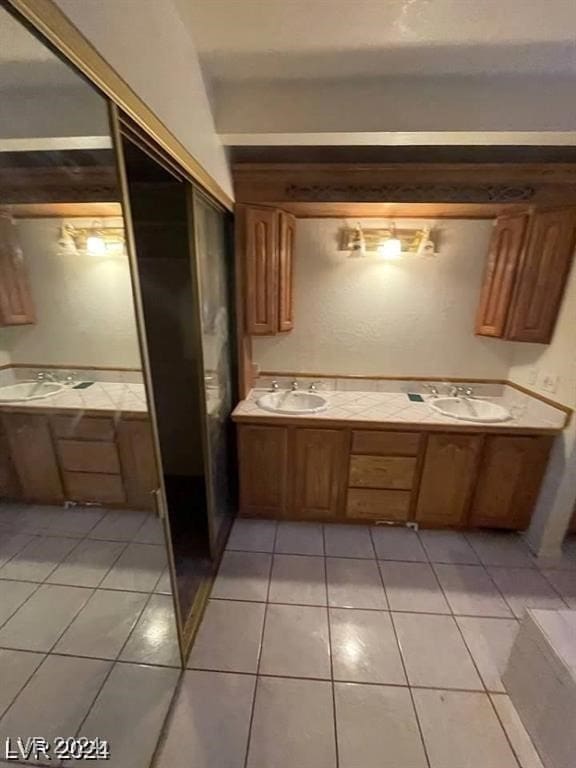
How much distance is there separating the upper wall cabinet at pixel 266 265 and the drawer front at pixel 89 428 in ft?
3.56

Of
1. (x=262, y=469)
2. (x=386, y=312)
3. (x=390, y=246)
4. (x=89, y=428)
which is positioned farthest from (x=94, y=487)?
(x=390, y=246)

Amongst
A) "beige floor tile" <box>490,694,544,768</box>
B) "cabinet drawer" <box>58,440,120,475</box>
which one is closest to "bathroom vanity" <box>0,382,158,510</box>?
"cabinet drawer" <box>58,440,120,475</box>

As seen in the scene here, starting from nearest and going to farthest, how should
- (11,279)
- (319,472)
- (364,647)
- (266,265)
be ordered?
(11,279)
(364,647)
(266,265)
(319,472)

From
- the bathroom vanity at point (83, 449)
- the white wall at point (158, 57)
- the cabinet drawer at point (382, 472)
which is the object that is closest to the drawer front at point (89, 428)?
the bathroom vanity at point (83, 449)

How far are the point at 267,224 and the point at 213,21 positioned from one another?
0.92m

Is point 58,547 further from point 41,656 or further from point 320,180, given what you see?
Result: point 320,180

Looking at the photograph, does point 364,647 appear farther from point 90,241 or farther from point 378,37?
point 378,37

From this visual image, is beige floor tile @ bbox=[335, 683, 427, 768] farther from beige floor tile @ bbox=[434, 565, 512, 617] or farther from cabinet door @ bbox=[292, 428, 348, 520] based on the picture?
cabinet door @ bbox=[292, 428, 348, 520]

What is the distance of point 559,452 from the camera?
2.03 m

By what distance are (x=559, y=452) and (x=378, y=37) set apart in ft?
7.81

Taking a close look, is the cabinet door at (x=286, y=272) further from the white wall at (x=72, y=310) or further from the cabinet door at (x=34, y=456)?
the cabinet door at (x=34, y=456)

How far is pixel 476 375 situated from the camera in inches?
101

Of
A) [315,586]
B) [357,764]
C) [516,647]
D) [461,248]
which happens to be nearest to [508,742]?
[516,647]

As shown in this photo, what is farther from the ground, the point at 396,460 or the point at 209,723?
the point at 396,460
